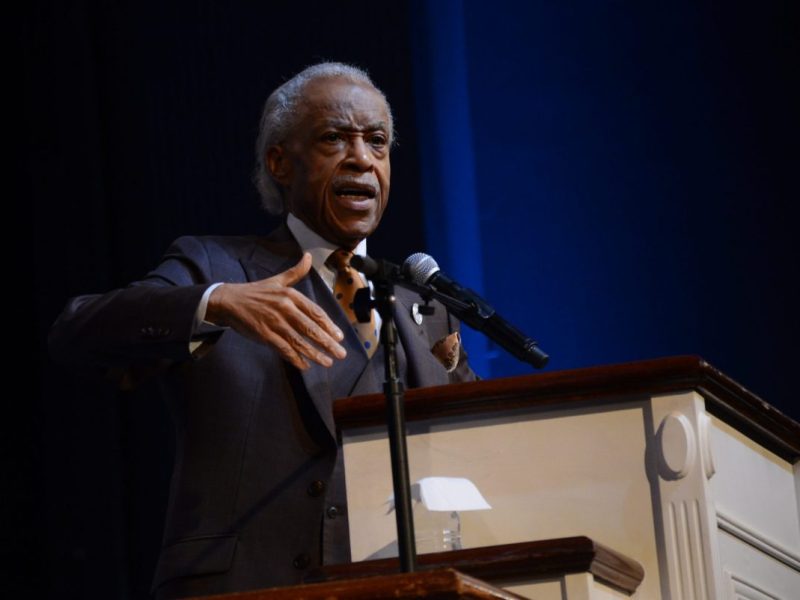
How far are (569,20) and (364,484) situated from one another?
2.20 m

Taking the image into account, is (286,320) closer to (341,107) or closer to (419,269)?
(419,269)

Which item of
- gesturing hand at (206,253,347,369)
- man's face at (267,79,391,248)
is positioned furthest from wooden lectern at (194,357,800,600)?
man's face at (267,79,391,248)

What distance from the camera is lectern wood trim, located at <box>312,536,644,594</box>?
6.21 feet

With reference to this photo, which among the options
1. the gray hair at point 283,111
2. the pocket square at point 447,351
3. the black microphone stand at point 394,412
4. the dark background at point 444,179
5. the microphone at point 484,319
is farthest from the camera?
A: the dark background at point 444,179

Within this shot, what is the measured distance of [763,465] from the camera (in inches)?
94.7

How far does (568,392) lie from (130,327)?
0.68 m

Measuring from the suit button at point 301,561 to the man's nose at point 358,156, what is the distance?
2.57 ft

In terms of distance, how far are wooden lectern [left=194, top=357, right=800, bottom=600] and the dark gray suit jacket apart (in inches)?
7.5

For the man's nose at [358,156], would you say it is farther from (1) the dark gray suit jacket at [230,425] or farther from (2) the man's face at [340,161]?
(1) the dark gray suit jacket at [230,425]

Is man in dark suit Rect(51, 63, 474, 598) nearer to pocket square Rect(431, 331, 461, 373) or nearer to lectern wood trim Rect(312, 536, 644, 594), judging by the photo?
pocket square Rect(431, 331, 461, 373)

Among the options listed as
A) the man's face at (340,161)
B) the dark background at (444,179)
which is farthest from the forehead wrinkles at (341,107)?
the dark background at (444,179)

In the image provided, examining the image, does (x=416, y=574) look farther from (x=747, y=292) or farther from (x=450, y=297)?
(x=747, y=292)

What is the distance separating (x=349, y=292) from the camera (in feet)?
8.90

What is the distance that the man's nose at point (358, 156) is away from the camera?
9.15 feet
